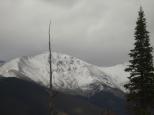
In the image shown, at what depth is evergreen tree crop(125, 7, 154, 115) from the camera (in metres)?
45.1

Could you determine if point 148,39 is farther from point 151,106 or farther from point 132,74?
point 151,106

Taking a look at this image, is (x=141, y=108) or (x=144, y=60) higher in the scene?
(x=144, y=60)

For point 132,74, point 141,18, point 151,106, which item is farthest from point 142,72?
point 141,18

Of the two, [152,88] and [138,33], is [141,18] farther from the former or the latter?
[152,88]

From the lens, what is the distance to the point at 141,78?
149 ft

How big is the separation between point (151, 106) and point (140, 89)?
8.59 feet

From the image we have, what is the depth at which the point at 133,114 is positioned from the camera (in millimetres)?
45000

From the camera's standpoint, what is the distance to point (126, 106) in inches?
1786

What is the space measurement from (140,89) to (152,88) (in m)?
1.39

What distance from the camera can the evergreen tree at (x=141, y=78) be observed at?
148 feet

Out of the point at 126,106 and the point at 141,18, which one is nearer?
the point at 126,106

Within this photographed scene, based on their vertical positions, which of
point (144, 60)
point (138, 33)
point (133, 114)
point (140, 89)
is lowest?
point (133, 114)

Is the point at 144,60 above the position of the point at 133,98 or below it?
above

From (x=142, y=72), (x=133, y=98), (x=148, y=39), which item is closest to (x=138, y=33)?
(x=148, y=39)
